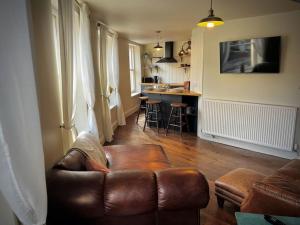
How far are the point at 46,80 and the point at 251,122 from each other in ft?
10.9

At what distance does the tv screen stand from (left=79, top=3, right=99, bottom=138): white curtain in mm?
2399

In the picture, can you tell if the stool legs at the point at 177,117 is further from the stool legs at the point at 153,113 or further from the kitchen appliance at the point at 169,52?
the kitchen appliance at the point at 169,52

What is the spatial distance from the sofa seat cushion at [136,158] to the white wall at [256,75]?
213 cm

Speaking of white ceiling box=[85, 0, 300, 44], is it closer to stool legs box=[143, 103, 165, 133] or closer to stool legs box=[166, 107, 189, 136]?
stool legs box=[166, 107, 189, 136]

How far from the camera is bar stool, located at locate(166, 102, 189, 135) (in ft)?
15.1

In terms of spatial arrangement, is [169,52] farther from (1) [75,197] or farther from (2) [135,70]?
(1) [75,197]

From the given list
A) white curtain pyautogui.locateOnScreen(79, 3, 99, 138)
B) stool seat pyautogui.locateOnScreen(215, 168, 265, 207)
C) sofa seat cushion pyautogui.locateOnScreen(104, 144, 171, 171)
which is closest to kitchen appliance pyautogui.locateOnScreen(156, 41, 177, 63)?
white curtain pyautogui.locateOnScreen(79, 3, 99, 138)

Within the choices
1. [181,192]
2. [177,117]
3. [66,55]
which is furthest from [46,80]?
[177,117]

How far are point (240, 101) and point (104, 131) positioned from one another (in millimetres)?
2685

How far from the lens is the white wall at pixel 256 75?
10.6 ft

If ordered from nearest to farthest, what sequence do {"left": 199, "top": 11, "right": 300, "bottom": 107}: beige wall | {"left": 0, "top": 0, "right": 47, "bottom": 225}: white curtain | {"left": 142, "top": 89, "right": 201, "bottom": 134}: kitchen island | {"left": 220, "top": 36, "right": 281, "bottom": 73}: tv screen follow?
{"left": 0, "top": 0, "right": 47, "bottom": 225}: white curtain → {"left": 199, "top": 11, "right": 300, "bottom": 107}: beige wall → {"left": 220, "top": 36, "right": 281, "bottom": 73}: tv screen → {"left": 142, "top": 89, "right": 201, "bottom": 134}: kitchen island

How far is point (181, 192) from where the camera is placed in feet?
4.78

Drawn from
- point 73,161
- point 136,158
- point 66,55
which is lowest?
point 136,158

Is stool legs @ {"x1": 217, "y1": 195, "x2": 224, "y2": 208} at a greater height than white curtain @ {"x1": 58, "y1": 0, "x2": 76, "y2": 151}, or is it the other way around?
white curtain @ {"x1": 58, "y1": 0, "x2": 76, "y2": 151}
